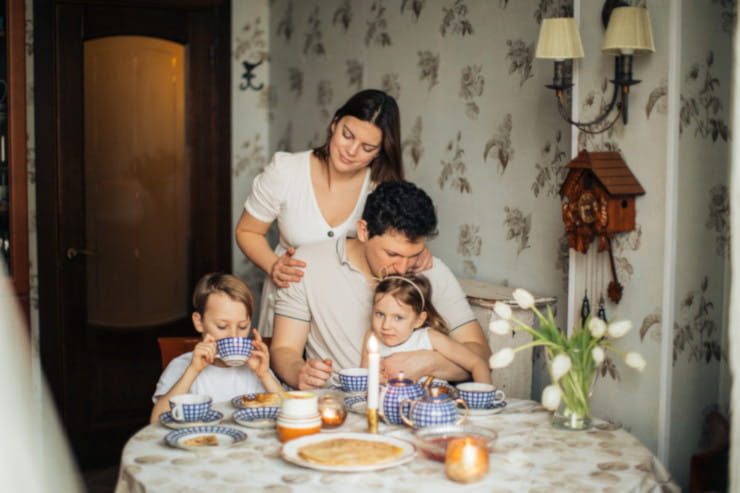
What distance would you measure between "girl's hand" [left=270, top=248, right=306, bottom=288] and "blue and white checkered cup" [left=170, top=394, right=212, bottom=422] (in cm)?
68

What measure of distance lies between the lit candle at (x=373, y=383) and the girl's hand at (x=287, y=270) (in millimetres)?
825

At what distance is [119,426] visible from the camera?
13.0 feet

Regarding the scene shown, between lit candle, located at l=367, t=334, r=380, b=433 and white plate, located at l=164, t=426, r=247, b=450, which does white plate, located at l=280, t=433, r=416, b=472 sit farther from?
white plate, located at l=164, t=426, r=247, b=450

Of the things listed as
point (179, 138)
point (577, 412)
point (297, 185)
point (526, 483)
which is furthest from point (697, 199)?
point (179, 138)

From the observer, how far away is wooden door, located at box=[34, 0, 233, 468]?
3725 mm

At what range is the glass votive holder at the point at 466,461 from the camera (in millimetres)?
1489

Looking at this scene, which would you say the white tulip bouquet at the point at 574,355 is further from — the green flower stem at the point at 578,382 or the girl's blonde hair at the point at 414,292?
the girl's blonde hair at the point at 414,292

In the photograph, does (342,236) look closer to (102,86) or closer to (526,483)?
(526,483)

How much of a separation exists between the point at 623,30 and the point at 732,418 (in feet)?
2.99

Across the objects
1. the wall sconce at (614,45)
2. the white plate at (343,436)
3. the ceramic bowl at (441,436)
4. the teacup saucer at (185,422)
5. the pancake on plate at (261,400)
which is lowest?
the teacup saucer at (185,422)

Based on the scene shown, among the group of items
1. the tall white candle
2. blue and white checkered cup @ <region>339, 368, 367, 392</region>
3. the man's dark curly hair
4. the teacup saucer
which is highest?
the man's dark curly hair

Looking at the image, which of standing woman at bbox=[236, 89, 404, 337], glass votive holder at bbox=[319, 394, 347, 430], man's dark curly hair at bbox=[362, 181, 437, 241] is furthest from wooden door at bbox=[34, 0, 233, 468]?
glass votive holder at bbox=[319, 394, 347, 430]

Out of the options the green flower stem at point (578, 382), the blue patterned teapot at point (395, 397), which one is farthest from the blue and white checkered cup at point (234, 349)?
the green flower stem at point (578, 382)

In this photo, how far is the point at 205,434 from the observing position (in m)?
1.75
